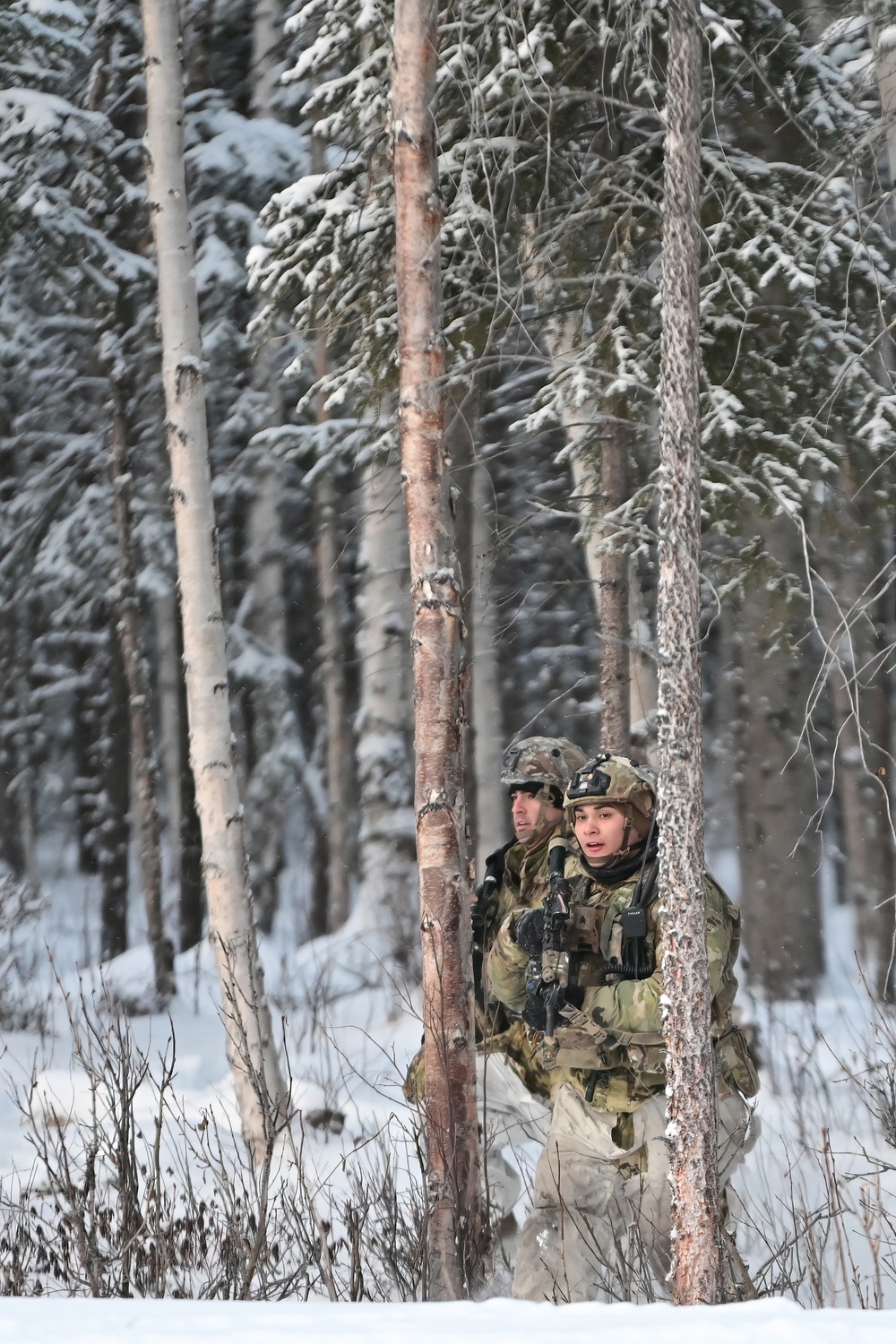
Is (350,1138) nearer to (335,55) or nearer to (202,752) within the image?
(202,752)

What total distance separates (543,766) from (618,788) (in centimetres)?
88

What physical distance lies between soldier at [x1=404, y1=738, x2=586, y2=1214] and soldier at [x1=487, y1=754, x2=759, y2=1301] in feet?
1.61

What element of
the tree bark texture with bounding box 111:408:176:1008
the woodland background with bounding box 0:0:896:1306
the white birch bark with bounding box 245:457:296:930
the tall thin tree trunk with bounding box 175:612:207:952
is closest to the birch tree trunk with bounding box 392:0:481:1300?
the woodland background with bounding box 0:0:896:1306

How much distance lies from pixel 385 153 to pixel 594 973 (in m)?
3.52

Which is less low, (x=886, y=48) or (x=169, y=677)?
(x=169, y=677)

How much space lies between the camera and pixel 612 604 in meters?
6.59

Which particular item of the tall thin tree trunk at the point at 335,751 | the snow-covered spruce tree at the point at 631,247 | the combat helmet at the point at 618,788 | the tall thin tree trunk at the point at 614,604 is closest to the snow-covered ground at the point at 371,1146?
the tall thin tree trunk at the point at 335,751

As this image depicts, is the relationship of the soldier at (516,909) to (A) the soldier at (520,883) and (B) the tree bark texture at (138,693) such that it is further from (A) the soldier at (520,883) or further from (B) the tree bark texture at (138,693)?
(B) the tree bark texture at (138,693)

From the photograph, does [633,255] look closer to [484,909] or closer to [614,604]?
[614,604]

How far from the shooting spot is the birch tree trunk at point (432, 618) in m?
4.06

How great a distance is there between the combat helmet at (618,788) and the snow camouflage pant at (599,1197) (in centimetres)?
90

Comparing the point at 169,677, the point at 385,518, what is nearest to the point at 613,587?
the point at 385,518

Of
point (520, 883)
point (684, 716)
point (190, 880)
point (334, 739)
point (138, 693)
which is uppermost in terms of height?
point (138, 693)

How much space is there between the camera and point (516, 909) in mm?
4637
